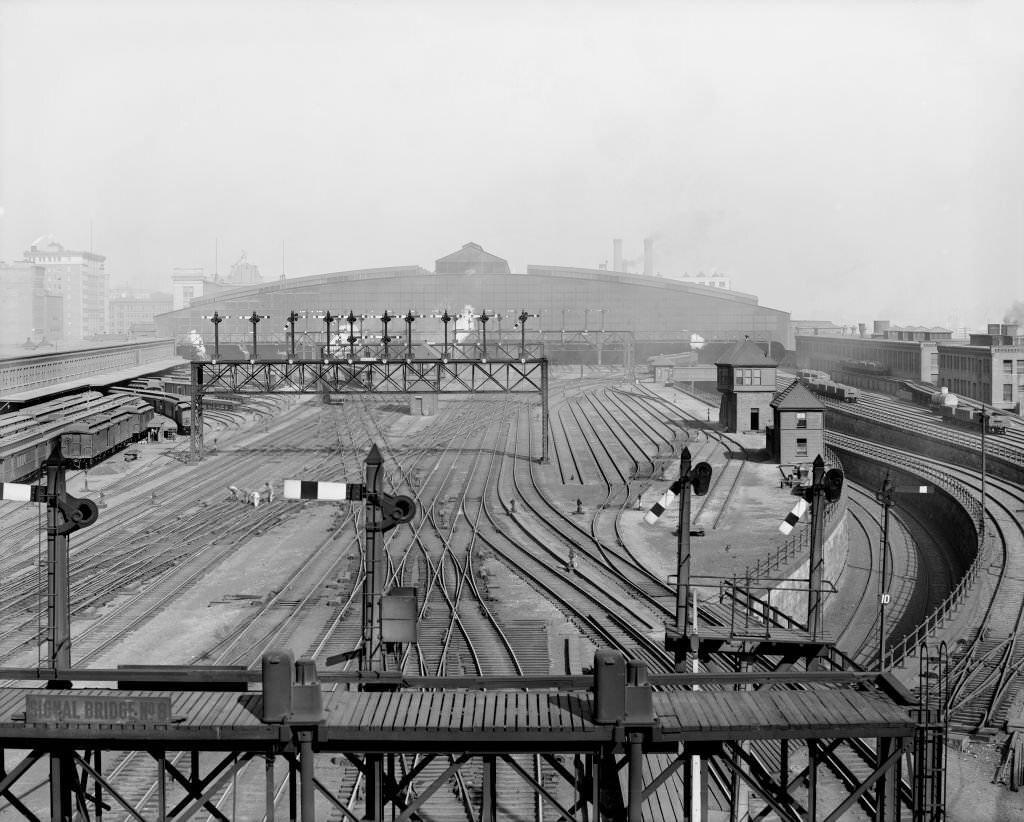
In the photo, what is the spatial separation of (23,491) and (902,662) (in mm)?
15728

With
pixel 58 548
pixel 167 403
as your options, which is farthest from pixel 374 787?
pixel 167 403

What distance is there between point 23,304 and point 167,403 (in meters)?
72.1

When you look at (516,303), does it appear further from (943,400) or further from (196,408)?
(196,408)

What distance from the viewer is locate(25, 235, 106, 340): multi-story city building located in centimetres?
15100

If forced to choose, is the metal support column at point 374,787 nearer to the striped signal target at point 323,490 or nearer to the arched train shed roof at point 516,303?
the striped signal target at point 323,490

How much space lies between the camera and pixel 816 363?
101 metres

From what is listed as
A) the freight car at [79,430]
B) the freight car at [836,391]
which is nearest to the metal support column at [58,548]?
the freight car at [79,430]

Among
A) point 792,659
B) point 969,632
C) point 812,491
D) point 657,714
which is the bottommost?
point 969,632

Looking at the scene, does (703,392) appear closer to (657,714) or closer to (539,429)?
(539,429)

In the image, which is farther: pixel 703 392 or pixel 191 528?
pixel 703 392

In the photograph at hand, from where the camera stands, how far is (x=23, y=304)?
11912 cm

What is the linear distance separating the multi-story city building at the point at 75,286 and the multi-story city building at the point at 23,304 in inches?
768

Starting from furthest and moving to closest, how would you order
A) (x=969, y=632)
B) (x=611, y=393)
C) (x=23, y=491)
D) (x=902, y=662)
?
(x=611, y=393)
(x=969, y=632)
(x=902, y=662)
(x=23, y=491)

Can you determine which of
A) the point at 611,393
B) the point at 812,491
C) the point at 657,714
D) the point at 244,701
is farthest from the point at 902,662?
the point at 611,393
